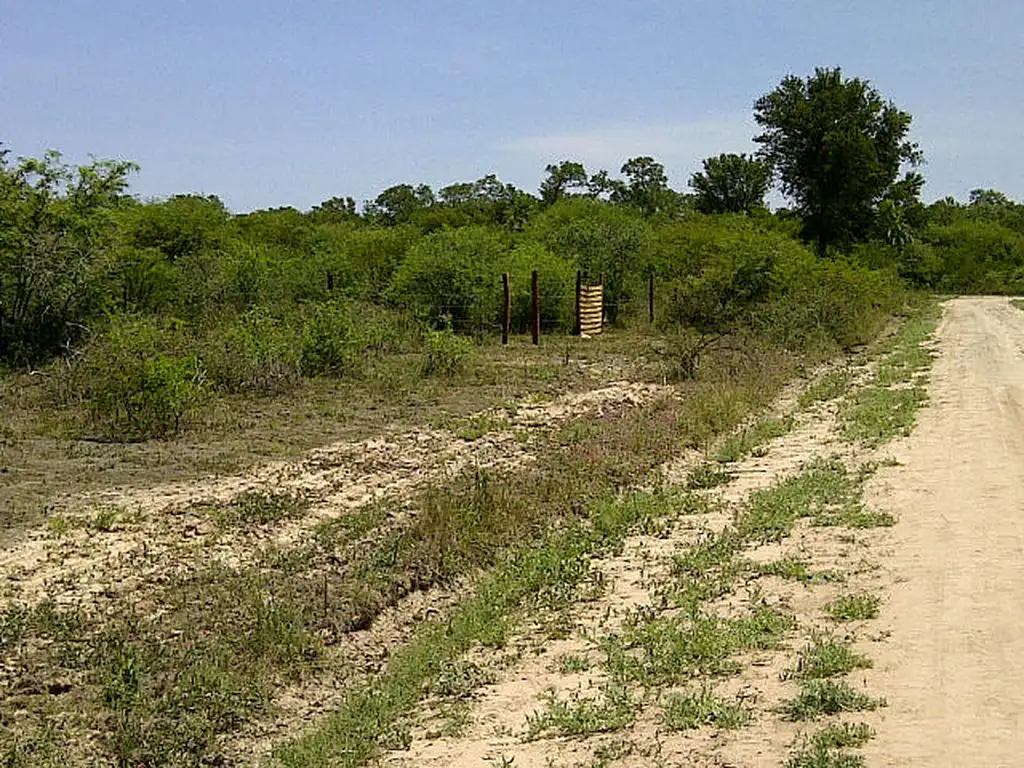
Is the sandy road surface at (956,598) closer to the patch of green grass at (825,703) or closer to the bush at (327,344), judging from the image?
the patch of green grass at (825,703)

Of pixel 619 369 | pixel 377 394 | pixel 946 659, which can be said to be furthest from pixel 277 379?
pixel 946 659

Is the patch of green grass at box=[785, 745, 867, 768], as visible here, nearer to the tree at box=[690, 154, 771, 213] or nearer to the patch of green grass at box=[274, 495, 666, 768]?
the patch of green grass at box=[274, 495, 666, 768]

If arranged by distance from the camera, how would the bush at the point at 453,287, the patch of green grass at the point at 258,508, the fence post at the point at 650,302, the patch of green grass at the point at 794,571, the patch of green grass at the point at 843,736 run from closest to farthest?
the patch of green grass at the point at 843,736, the patch of green grass at the point at 794,571, the patch of green grass at the point at 258,508, the bush at the point at 453,287, the fence post at the point at 650,302

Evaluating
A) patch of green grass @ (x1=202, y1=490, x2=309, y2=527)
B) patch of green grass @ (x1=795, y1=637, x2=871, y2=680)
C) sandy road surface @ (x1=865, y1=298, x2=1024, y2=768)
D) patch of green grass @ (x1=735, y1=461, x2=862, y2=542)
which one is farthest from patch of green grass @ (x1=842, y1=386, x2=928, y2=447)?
patch of green grass @ (x1=795, y1=637, x2=871, y2=680)

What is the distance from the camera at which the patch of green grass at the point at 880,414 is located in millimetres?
13219

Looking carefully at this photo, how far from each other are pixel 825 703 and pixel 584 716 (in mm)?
1157

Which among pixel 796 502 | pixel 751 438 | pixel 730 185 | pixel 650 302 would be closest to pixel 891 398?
pixel 751 438

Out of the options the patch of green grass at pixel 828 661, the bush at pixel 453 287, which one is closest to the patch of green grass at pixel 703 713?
the patch of green grass at pixel 828 661

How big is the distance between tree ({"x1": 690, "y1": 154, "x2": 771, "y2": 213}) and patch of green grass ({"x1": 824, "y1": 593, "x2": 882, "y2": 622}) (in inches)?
2010

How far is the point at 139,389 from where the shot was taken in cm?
1327

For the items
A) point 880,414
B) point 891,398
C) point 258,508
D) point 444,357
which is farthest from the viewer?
Result: point 444,357

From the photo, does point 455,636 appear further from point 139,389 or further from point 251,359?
point 251,359

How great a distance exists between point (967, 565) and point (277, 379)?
11284 mm

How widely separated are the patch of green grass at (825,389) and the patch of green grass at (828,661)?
10.4m
